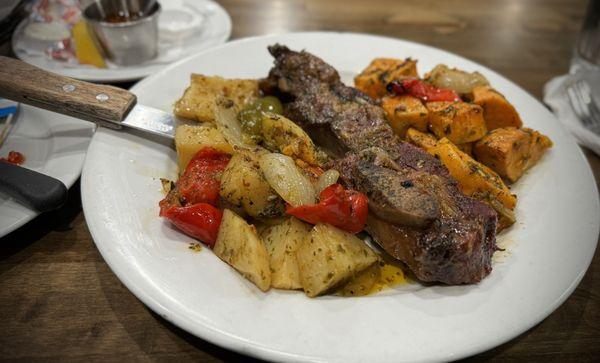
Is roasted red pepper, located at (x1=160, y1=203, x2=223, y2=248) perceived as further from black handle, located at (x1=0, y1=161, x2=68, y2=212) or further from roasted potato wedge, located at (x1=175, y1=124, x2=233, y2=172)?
black handle, located at (x1=0, y1=161, x2=68, y2=212)

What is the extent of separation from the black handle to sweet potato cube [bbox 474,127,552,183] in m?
2.23

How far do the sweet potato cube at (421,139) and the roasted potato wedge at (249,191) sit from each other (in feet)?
3.01

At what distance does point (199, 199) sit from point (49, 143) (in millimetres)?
1160

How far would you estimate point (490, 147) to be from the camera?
2.50 meters

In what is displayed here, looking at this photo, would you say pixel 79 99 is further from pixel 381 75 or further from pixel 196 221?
pixel 381 75

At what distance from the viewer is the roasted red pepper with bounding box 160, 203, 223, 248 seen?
2025mm

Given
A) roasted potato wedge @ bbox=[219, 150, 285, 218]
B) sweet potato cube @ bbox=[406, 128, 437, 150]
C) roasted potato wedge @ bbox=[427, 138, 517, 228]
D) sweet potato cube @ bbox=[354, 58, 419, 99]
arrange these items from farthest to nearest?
sweet potato cube @ bbox=[354, 58, 419, 99]
sweet potato cube @ bbox=[406, 128, 437, 150]
roasted potato wedge @ bbox=[427, 138, 517, 228]
roasted potato wedge @ bbox=[219, 150, 285, 218]

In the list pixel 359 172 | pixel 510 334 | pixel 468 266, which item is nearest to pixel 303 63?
pixel 359 172

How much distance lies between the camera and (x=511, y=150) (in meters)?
2.47

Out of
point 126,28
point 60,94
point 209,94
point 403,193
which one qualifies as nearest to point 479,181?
point 403,193

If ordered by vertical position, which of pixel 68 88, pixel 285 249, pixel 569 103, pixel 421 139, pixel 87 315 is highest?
pixel 68 88

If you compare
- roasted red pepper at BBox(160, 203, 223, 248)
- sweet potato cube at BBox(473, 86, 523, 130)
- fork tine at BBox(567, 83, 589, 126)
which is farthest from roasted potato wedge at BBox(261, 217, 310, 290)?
fork tine at BBox(567, 83, 589, 126)

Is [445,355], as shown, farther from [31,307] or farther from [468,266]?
[31,307]

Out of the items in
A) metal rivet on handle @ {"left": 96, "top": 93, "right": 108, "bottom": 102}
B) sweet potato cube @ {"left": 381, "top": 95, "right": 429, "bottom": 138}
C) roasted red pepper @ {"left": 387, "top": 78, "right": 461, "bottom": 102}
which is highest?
metal rivet on handle @ {"left": 96, "top": 93, "right": 108, "bottom": 102}
